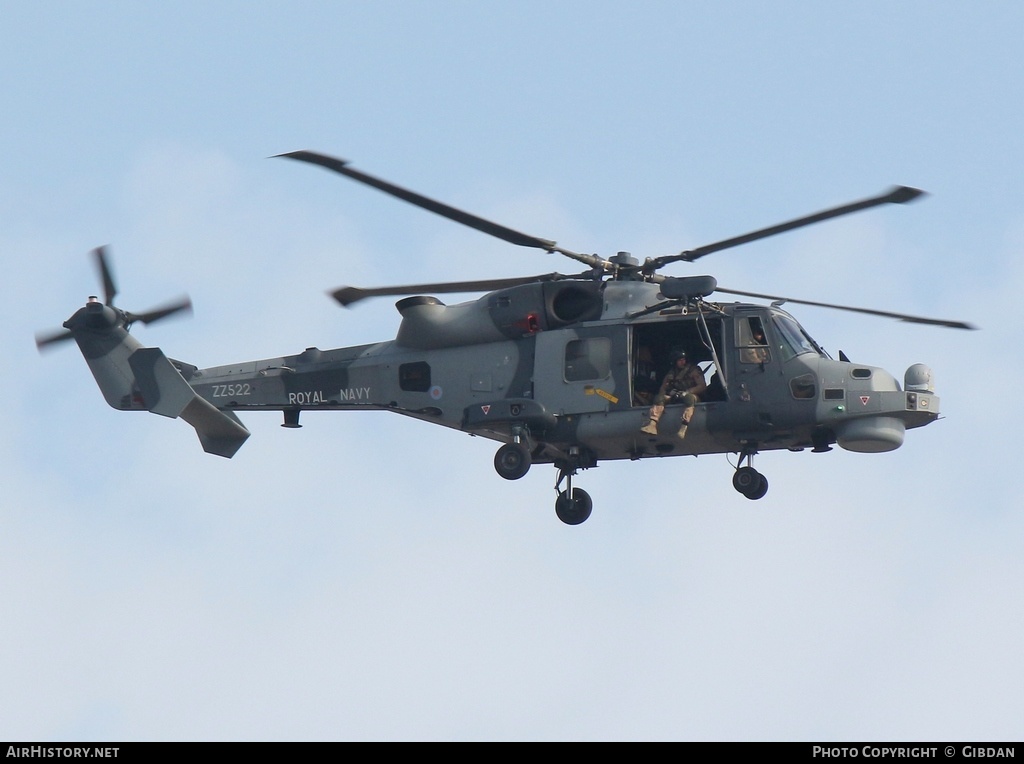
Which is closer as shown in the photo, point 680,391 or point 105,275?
point 680,391

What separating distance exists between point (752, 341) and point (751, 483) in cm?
208

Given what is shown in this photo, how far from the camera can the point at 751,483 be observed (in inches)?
942

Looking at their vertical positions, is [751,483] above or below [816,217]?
below

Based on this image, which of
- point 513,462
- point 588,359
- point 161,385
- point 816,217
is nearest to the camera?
point 816,217

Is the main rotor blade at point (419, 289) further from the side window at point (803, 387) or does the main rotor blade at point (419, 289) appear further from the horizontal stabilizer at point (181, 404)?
the side window at point (803, 387)

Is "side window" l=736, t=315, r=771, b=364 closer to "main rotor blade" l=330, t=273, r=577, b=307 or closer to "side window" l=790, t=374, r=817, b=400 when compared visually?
"side window" l=790, t=374, r=817, b=400

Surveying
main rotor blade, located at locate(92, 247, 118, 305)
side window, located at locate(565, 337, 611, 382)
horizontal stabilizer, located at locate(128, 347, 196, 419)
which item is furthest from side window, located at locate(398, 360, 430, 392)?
main rotor blade, located at locate(92, 247, 118, 305)

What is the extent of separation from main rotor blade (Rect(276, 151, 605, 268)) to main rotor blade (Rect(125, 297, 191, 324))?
495cm

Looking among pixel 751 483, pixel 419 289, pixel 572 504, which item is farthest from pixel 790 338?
pixel 419 289

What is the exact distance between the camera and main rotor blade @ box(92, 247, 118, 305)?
2597 centimetres

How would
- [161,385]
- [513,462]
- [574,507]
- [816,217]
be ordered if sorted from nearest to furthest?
[816,217]
[513,462]
[574,507]
[161,385]

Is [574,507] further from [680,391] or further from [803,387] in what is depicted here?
[803,387]
